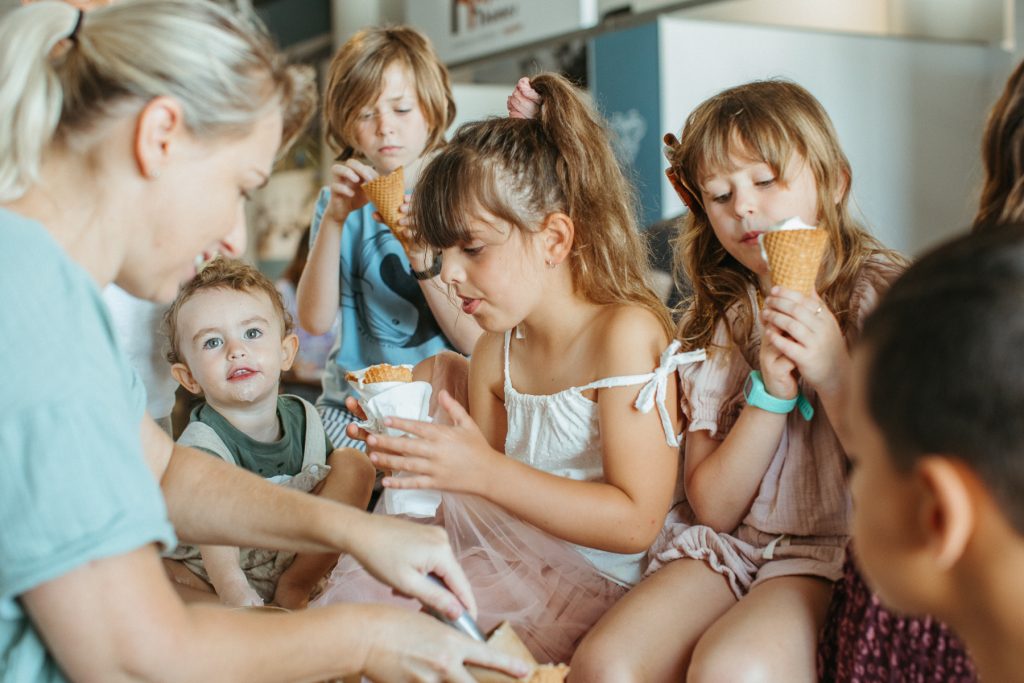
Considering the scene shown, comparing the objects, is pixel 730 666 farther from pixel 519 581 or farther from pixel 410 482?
pixel 410 482

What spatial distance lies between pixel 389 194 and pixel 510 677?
124cm

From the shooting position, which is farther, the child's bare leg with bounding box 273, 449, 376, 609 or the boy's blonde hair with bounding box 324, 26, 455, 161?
the boy's blonde hair with bounding box 324, 26, 455, 161

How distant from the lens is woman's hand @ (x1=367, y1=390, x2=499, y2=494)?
5.31 ft

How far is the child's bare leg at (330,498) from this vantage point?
1900mm

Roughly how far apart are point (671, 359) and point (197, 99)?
88 centimetres

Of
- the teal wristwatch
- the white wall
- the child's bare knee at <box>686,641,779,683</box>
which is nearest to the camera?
the child's bare knee at <box>686,641,779,683</box>

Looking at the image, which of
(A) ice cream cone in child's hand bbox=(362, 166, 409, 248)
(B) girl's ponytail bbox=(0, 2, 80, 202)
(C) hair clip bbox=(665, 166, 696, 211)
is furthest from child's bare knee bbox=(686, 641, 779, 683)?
(A) ice cream cone in child's hand bbox=(362, 166, 409, 248)

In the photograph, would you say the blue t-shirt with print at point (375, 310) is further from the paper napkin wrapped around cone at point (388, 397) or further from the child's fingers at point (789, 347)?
the child's fingers at point (789, 347)

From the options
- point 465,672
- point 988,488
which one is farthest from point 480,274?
point 988,488

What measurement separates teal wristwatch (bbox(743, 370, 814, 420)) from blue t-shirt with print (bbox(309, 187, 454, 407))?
1.04 metres

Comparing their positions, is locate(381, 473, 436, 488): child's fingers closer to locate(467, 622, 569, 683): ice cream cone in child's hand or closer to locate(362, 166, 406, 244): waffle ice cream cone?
locate(467, 622, 569, 683): ice cream cone in child's hand

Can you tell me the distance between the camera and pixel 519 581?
1.69 m

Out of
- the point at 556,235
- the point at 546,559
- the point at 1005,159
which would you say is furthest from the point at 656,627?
the point at 1005,159

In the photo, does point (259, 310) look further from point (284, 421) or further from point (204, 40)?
point (204, 40)
